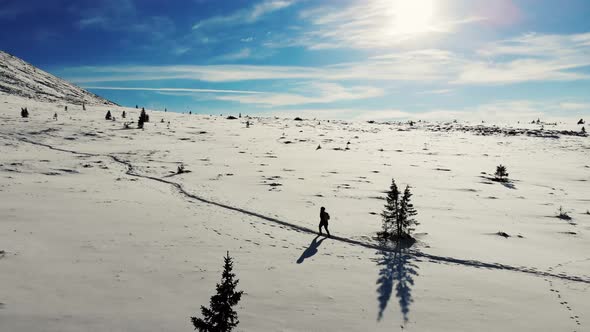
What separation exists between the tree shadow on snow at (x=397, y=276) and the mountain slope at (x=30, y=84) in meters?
71.4

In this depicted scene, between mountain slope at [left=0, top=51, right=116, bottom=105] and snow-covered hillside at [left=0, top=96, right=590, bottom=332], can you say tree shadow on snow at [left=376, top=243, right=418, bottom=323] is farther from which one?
mountain slope at [left=0, top=51, right=116, bottom=105]

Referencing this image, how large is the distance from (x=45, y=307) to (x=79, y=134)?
124 feet

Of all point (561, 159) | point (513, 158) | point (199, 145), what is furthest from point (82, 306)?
point (561, 159)

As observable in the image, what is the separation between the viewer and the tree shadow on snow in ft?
39.0

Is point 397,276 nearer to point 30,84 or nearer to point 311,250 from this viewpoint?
point 311,250

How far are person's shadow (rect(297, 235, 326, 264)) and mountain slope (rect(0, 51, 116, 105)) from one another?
68.2m

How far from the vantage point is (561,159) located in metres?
40.6

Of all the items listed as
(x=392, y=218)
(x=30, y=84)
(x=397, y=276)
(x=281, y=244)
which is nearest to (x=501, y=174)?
(x=392, y=218)

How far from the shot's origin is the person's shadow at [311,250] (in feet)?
49.9

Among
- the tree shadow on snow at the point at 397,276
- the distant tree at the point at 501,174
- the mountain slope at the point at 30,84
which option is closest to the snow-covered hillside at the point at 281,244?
the tree shadow on snow at the point at 397,276

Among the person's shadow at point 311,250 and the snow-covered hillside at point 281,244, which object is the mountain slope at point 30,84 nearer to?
the snow-covered hillside at point 281,244

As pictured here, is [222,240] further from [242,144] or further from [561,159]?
[561,159]

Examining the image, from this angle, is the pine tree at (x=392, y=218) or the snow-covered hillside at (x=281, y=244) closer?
the snow-covered hillside at (x=281, y=244)

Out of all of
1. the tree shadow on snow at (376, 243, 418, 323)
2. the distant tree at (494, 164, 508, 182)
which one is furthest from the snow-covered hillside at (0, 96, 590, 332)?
the distant tree at (494, 164, 508, 182)
